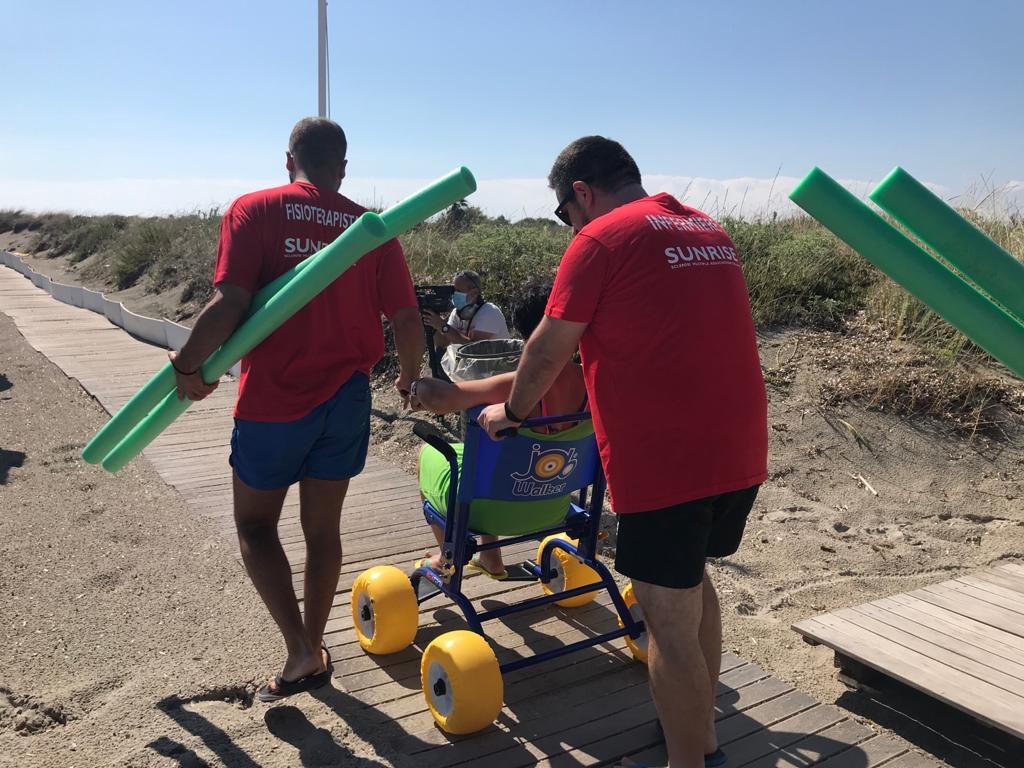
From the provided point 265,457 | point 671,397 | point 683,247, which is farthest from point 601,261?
point 265,457

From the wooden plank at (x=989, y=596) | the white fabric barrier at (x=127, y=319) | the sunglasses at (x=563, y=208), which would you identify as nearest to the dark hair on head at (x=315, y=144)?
the sunglasses at (x=563, y=208)

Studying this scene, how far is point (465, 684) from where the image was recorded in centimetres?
277

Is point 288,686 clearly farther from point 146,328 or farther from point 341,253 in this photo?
point 146,328

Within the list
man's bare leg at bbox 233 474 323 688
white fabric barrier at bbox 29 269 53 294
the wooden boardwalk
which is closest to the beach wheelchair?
the wooden boardwalk

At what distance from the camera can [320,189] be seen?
281 cm

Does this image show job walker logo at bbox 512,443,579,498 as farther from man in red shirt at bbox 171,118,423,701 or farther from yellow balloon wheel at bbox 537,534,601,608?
yellow balloon wheel at bbox 537,534,601,608

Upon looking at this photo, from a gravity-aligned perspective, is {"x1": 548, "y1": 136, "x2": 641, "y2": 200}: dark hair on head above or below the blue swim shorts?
above

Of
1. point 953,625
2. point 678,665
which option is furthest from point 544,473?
point 953,625

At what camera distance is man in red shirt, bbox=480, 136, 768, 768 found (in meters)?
2.12

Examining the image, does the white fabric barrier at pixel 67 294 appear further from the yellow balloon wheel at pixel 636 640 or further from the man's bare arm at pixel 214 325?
the yellow balloon wheel at pixel 636 640

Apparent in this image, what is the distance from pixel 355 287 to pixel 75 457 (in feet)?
15.6

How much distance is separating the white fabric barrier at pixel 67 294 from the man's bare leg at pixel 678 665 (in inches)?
694

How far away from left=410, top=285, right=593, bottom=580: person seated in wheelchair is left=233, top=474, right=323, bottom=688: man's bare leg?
2.05 ft

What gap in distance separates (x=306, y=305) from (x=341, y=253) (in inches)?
19.2
